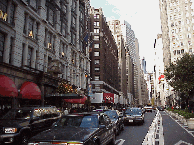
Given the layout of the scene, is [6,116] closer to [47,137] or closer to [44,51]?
[47,137]

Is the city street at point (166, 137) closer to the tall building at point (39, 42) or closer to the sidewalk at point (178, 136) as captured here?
the sidewalk at point (178, 136)

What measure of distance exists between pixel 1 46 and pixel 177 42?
69.7 m

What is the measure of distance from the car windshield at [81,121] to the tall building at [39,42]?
12840mm

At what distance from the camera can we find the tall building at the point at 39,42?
19.9 m

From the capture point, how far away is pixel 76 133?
20.6ft

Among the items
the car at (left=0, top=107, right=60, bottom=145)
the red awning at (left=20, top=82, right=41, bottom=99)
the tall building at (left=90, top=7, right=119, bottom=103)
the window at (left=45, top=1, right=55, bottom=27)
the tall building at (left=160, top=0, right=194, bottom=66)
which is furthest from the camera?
the tall building at (left=160, top=0, right=194, bottom=66)

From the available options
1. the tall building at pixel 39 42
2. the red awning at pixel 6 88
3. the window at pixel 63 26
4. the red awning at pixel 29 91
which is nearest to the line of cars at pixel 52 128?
the red awning at pixel 6 88

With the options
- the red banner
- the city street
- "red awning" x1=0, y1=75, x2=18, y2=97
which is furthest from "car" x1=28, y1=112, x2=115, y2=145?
the red banner

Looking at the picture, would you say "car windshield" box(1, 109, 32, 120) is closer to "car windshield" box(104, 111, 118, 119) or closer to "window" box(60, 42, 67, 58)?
"car windshield" box(104, 111, 118, 119)

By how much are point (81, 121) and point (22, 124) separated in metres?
3.03

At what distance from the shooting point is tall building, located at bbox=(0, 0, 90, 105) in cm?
1991

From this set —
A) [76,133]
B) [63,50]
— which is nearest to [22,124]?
[76,133]

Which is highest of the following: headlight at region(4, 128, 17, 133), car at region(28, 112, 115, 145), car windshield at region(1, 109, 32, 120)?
car windshield at region(1, 109, 32, 120)

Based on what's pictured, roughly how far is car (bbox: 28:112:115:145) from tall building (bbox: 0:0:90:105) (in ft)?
43.1
